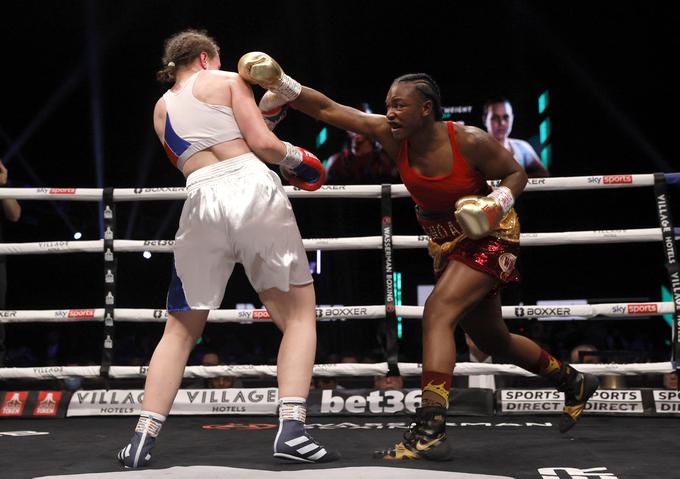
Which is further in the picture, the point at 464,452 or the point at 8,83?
the point at 8,83

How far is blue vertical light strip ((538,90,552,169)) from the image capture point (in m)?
9.94

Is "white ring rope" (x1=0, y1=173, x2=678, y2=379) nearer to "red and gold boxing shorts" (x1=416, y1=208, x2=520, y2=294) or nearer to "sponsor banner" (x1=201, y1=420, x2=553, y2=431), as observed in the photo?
"sponsor banner" (x1=201, y1=420, x2=553, y2=431)

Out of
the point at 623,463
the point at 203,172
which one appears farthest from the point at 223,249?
the point at 623,463

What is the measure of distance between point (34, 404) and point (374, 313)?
163cm

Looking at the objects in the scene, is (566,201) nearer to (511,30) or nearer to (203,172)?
(511,30)

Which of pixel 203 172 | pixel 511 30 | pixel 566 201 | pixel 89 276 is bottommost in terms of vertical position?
pixel 203 172

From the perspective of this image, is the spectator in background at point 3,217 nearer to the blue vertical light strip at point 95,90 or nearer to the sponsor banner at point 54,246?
the sponsor banner at point 54,246

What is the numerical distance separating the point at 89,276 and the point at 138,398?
29.3 ft

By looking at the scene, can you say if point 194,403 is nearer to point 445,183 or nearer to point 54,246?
point 54,246

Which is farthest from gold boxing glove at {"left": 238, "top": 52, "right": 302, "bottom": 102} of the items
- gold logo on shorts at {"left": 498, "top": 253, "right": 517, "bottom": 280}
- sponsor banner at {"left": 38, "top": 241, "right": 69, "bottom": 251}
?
sponsor banner at {"left": 38, "top": 241, "right": 69, "bottom": 251}

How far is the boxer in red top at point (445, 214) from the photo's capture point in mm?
2510

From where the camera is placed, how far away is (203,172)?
8.30 feet

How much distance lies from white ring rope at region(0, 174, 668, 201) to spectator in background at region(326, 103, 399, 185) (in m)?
6.19

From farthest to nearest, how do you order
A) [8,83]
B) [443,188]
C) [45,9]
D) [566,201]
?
[566,201] → [8,83] → [45,9] → [443,188]
